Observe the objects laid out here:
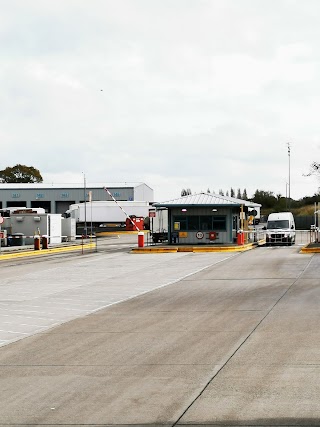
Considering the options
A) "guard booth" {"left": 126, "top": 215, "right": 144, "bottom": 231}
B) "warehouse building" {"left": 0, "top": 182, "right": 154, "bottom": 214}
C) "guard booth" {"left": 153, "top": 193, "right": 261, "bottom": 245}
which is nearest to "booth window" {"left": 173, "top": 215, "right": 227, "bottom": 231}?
"guard booth" {"left": 153, "top": 193, "right": 261, "bottom": 245}

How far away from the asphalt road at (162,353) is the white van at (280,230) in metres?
23.9

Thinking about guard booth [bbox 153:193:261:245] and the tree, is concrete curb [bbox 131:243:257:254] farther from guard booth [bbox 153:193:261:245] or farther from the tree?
the tree

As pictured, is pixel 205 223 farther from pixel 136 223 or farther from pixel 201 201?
pixel 136 223

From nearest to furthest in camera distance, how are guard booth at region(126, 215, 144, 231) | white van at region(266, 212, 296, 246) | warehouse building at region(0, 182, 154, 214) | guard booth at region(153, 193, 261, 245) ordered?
1. guard booth at region(153, 193, 261, 245)
2. white van at region(266, 212, 296, 246)
3. guard booth at region(126, 215, 144, 231)
4. warehouse building at region(0, 182, 154, 214)

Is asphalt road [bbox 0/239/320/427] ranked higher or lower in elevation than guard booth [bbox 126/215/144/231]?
lower

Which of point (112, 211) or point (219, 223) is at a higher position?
point (112, 211)

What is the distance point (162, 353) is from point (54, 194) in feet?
330

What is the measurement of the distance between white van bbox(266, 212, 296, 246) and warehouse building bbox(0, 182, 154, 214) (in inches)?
2392

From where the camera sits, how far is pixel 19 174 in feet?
484

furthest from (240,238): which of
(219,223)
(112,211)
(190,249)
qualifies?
(112,211)

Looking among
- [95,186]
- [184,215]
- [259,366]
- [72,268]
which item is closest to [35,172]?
[95,186]

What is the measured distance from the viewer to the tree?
146375 mm

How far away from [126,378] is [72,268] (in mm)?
21824

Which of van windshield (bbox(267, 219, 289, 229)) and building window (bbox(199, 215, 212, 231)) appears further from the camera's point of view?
van windshield (bbox(267, 219, 289, 229))
